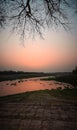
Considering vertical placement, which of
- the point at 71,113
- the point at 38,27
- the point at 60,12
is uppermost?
the point at 60,12

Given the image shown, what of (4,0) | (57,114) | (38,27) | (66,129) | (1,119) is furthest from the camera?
(38,27)

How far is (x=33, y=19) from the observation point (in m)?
7.30

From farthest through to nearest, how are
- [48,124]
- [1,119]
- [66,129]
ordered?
[1,119], [48,124], [66,129]

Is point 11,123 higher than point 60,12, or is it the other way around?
point 60,12

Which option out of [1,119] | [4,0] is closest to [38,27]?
[4,0]

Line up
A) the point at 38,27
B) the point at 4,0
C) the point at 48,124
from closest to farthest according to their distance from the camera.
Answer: the point at 48,124
the point at 4,0
the point at 38,27

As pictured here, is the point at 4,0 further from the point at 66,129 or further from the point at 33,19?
the point at 66,129

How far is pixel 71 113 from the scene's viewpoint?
626 cm

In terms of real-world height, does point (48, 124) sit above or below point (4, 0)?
below

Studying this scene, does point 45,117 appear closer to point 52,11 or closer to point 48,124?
point 48,124

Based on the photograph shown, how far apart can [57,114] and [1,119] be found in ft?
7.33

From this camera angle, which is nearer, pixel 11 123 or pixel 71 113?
pixel 11 123

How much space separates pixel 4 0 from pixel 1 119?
4.96m

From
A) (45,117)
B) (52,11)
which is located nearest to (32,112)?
(45,117)
